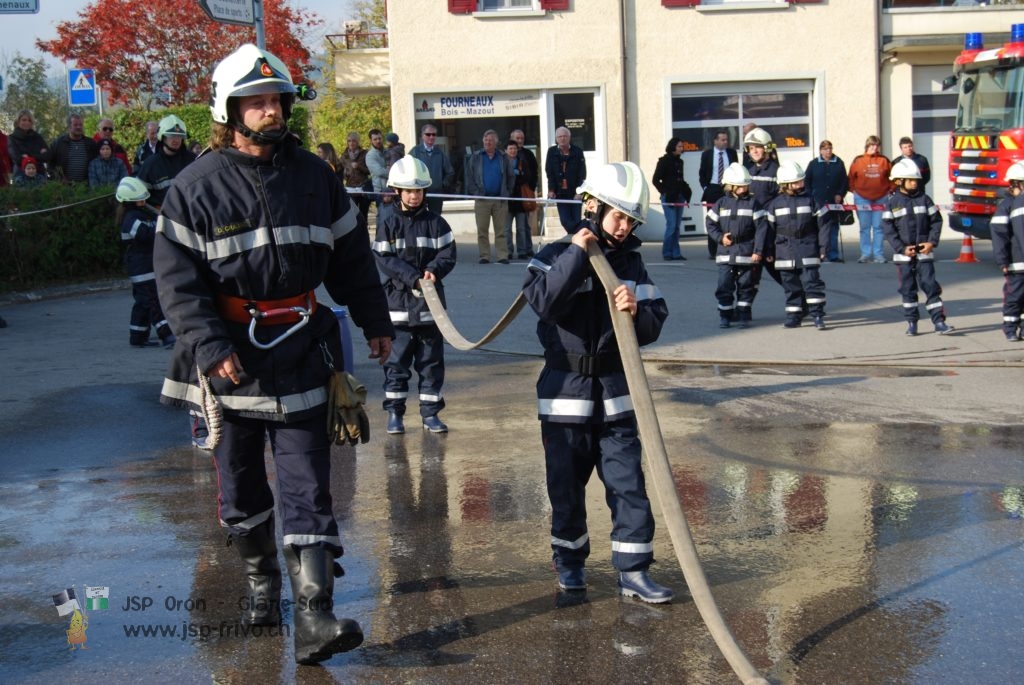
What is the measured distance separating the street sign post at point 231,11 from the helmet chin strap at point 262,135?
19.5 ft

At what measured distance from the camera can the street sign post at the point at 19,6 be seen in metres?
13.0

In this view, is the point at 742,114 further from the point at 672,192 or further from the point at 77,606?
the point at 77,606

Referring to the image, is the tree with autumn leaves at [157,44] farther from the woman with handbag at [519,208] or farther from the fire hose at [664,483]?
the fire hose at [664,483]

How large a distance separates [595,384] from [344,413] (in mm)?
1081

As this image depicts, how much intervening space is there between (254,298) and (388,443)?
12.2ft

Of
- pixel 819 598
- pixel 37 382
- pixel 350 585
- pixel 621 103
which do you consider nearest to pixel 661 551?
pixel 819 598

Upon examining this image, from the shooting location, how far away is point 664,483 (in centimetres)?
474

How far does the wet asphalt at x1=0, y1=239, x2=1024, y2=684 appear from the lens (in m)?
4.54

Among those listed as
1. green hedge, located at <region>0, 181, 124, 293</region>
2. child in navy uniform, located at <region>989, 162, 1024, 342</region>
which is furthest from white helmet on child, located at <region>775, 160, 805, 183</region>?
green hedge, located at <region>0, 181, 124, 293</region>

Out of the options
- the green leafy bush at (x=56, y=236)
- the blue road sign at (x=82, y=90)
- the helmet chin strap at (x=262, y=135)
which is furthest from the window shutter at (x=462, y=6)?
the helmet chin strap at (x=262, y=135)

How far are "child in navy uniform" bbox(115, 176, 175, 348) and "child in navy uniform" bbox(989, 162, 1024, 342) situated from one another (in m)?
7.42

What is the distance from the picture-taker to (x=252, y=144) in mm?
4602

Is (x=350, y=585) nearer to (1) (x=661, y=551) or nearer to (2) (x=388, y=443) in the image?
(1) (x=661, y=551)

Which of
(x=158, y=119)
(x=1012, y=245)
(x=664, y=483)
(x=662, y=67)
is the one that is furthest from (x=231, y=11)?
(x=158, y=119)
